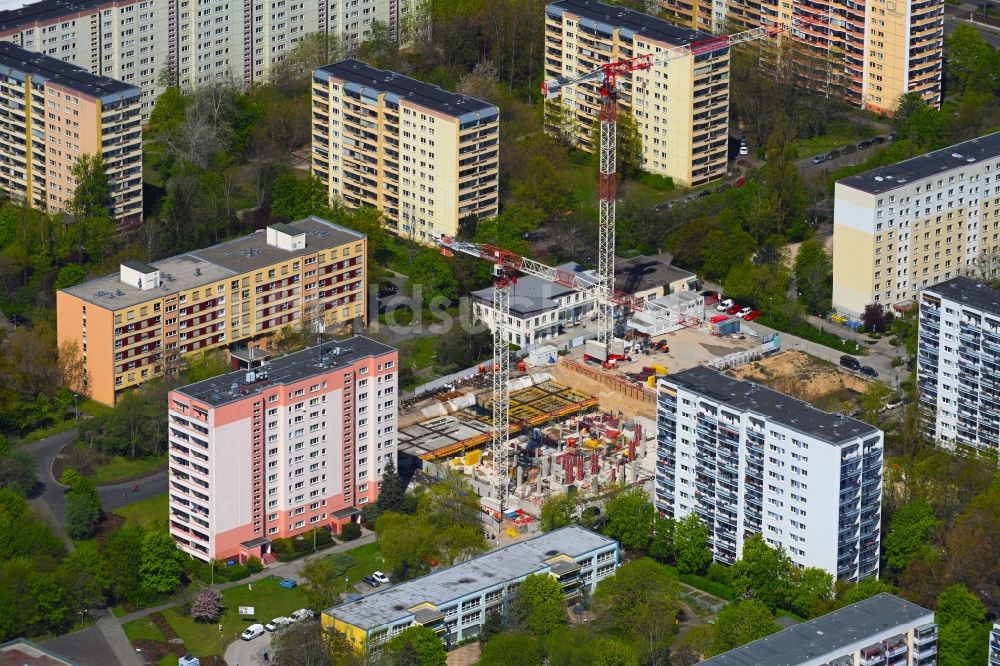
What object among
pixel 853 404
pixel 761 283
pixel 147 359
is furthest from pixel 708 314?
pixel 147 359

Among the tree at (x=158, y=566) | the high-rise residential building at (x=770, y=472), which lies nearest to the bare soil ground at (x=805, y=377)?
→ the high-rise residential building at (x=770, y=472)

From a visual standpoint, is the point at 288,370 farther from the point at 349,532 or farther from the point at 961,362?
the point at 961,362

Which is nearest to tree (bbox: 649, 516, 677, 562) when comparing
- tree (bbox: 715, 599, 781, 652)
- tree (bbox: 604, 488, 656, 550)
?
tree (bbox: 604, 488, 656, 550)

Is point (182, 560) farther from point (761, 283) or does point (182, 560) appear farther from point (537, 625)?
point (761, 283)

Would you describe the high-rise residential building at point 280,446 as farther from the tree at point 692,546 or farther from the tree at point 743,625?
the tree at point 743,625

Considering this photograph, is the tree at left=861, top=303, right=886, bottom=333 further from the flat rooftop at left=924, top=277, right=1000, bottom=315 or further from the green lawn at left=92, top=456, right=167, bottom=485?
the green lawn at left=92, top=456, right=167, bottom=485
